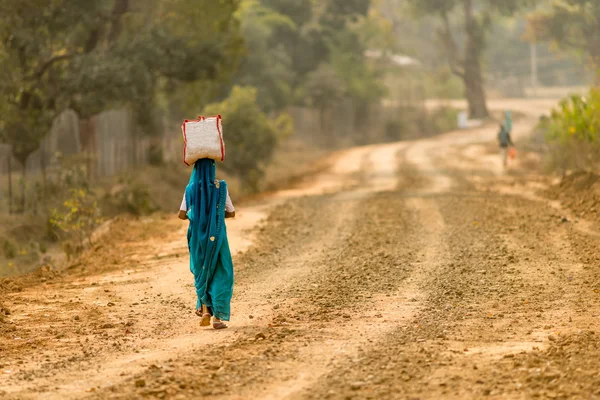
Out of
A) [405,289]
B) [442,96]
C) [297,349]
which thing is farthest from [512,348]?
[442,96]

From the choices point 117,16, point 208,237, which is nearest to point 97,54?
point 117,16

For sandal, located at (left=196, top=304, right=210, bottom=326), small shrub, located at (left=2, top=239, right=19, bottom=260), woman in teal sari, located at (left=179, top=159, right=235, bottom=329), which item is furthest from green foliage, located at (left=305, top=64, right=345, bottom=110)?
sandal, located at (left=196, top=304, right=210, bottom=326)

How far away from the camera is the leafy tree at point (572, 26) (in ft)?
189

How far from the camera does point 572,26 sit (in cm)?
6041

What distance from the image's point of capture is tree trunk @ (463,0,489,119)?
208ft

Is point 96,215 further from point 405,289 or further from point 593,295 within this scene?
point 593,295

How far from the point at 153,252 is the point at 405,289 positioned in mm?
5621

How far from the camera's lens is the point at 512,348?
872cm

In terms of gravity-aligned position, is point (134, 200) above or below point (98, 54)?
below

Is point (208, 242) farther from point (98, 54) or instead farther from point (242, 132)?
point (242, 132)

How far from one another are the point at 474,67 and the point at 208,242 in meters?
56.2

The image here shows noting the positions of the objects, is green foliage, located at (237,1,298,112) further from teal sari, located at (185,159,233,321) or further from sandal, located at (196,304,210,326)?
sandal, located at (196,304,210,326)

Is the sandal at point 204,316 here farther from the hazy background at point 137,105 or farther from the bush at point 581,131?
the bush at point 581,131

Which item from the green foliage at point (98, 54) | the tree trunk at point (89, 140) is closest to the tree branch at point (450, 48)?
the green foliage at point (98, 54)
